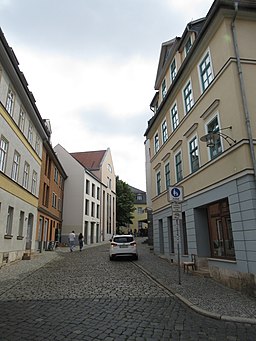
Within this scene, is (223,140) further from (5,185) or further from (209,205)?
(5,185)

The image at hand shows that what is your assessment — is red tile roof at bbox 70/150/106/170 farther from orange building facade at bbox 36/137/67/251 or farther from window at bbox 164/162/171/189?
window at bbox 164/162/171/189

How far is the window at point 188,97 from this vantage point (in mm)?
13828

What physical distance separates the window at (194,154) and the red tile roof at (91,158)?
36.5m

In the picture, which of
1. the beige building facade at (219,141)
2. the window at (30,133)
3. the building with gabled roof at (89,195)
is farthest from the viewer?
the building with gabled roof at (89,195)

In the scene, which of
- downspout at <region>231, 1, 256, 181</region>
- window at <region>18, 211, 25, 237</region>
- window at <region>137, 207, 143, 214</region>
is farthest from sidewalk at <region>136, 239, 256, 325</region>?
window at <region>137, 207, 143, 214</region>

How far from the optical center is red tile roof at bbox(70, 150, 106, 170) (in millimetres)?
50325

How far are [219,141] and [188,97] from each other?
171 inches

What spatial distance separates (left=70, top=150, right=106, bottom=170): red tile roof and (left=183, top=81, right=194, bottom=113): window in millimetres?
35785

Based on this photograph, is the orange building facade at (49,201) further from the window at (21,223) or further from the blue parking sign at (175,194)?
the blue parking sign at (175,194)

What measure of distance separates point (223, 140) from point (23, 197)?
14084mm

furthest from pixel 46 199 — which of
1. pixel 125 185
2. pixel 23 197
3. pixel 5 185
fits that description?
pixel 125 185

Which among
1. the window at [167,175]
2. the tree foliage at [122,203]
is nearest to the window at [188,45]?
the window at [167,175]

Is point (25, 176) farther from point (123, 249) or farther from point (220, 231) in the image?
point (220, 231)

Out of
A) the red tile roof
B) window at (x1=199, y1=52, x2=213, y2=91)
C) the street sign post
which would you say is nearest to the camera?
the street sign post
